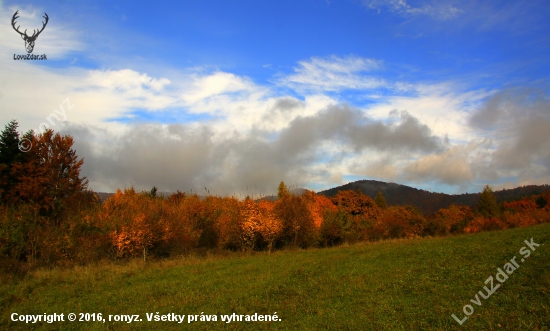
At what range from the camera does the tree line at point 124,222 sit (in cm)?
2836

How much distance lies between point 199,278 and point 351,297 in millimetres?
10053

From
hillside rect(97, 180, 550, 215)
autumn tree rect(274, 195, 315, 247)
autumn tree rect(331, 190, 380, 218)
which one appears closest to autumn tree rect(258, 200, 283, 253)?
autumn tree rect(274, 195, 315, 247)

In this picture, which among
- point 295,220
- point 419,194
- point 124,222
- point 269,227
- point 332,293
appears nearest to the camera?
point 332,293

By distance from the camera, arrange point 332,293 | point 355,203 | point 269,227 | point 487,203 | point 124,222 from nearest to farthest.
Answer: point 332,293, point 124,222, point 269,227, point 487,203, point 355,203

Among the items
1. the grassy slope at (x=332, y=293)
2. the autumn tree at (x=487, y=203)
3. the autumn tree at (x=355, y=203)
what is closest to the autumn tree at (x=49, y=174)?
the grassy slope at (x=332, y=293)

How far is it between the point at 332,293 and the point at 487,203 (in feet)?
217

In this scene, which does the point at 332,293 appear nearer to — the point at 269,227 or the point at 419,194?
the point at 269,227

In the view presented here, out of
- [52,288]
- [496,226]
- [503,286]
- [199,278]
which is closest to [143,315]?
[199,278]

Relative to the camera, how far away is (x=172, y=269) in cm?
2448

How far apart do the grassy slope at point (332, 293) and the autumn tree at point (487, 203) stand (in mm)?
52720

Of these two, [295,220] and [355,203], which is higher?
[355,203]

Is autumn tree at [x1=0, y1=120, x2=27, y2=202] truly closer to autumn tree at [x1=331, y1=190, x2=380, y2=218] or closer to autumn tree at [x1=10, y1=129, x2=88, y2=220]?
autumn tree at [x1=10, y1=129, x2=88, y2=220]

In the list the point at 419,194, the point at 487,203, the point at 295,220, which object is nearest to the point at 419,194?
the point at 419,194

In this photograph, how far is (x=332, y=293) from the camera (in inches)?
584
